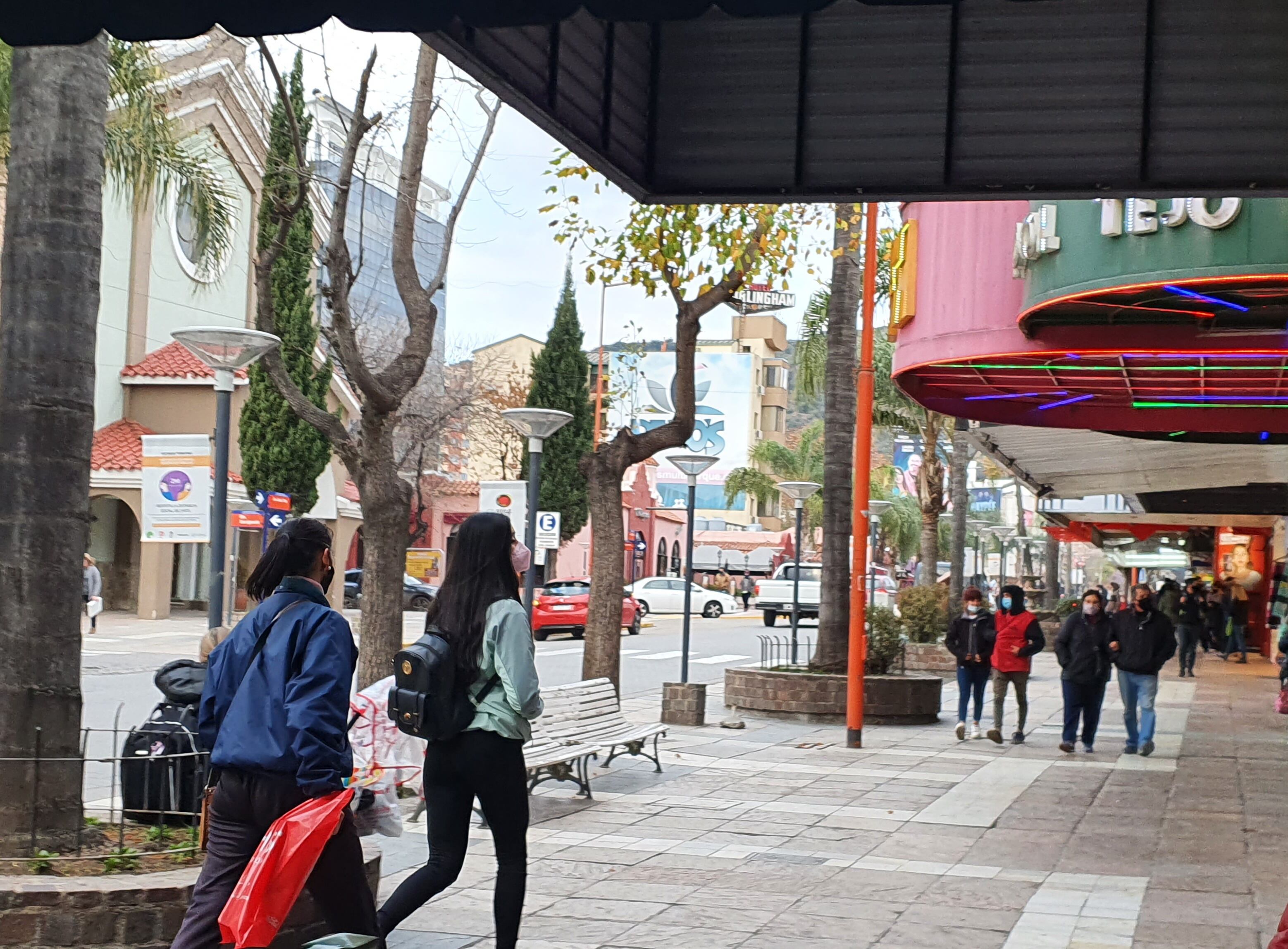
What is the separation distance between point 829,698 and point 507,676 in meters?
12.6

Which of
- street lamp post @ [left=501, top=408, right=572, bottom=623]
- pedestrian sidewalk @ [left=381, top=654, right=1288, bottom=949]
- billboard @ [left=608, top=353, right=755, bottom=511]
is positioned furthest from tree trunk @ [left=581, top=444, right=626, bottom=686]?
billboard @ [left=608, top=353, right=755, bottom=511]

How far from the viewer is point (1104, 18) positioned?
272 inches

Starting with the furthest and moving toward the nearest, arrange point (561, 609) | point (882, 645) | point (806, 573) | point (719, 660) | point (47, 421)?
point (806, 573), point (561, 609), point (719, 660), point (882, 645), point (47, 421)

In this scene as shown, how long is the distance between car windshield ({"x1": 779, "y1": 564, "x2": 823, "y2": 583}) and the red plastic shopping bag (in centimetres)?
4275

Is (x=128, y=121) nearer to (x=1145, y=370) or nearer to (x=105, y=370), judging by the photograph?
(x=1145, y=370)

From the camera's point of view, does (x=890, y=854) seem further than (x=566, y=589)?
No

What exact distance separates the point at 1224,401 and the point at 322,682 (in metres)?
14.4

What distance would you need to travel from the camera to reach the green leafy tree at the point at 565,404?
56.6 m

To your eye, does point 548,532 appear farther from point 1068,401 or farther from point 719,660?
point 1068,401

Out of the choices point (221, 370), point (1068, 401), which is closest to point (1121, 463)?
point (1068, 401)

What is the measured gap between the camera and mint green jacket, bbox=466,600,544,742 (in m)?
5.77

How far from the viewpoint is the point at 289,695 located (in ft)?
15.4

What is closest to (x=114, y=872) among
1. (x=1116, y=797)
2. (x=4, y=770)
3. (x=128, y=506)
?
(x=4, y=770)

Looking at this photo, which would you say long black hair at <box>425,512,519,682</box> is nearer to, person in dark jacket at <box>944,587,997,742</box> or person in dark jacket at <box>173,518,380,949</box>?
person in dark jacket at <box>173,518,380,949</box>
